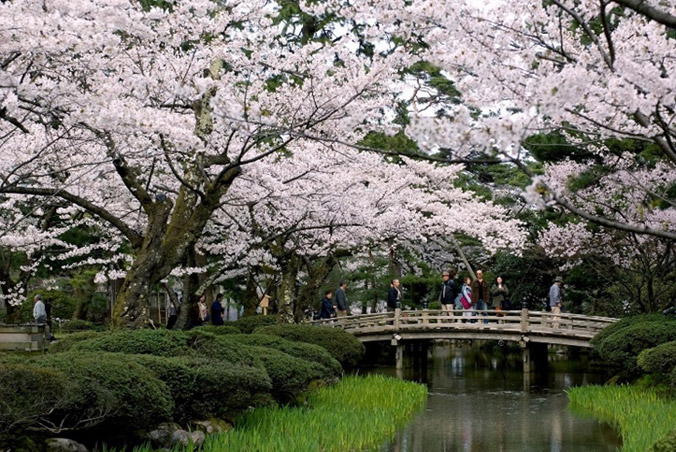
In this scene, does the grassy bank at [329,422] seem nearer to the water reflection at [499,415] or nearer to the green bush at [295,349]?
the water reflection at [499,415]

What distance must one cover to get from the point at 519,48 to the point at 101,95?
4.05 m

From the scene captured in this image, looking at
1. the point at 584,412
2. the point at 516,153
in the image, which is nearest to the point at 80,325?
the point at 584,412

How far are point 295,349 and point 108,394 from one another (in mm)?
5761

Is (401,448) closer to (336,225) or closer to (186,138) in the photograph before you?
(186,138)

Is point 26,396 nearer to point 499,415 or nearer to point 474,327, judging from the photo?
point 499,415

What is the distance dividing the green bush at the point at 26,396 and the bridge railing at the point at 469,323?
1426 cm

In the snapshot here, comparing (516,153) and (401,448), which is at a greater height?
(516,153)

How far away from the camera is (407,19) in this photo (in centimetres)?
739

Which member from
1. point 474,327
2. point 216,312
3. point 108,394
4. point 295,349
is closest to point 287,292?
point 216,312

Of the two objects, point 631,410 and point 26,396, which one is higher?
point 26,396

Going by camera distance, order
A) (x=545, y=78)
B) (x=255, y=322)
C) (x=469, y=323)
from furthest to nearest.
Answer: (x=469, y=323) < (x=255, y=322) < (x=545, y=78)

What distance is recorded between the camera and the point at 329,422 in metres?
9.88

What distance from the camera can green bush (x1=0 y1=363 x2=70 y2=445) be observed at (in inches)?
246

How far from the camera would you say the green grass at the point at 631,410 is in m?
9.02
